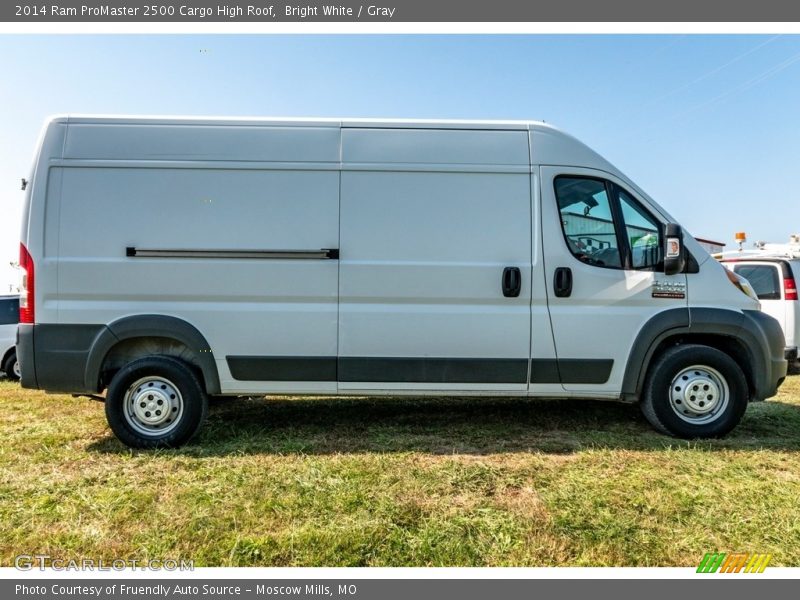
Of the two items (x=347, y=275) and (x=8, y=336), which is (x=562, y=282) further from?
(x=8, y=336)

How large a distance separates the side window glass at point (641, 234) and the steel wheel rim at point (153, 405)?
153 inches

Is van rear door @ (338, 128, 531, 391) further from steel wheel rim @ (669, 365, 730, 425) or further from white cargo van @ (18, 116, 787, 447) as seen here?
steel wheel rim @ (669, 365, 730, 425)

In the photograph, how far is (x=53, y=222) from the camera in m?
4.07

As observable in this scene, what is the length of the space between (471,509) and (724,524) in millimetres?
1397

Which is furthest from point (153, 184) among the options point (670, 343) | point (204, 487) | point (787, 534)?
point (787, 534)

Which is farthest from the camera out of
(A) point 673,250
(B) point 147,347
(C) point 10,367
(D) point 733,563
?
(C) point 10,367

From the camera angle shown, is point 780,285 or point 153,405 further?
point 780,285

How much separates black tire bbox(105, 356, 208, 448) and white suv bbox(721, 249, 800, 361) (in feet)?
26.7

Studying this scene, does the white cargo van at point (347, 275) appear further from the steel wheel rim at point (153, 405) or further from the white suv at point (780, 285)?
the white suv at point (780, 285)

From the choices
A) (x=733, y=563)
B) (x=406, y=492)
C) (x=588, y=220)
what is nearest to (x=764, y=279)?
(x=588, y=220)

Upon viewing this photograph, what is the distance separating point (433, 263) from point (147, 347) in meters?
2.44

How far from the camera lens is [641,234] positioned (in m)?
4.27

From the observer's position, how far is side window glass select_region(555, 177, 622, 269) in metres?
4.21

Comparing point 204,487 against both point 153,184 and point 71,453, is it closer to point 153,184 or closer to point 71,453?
point 71,453
